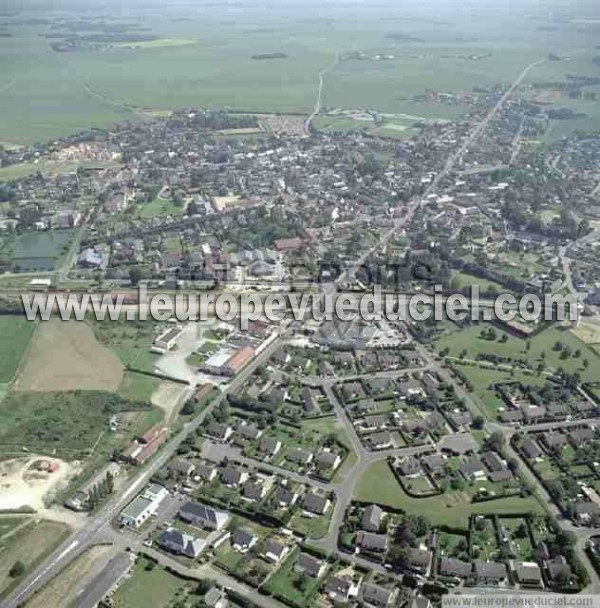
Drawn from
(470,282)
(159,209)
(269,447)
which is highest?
(159,209)

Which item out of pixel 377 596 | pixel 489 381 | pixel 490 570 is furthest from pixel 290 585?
pixel 489 381

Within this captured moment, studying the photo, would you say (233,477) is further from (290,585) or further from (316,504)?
(290,585)

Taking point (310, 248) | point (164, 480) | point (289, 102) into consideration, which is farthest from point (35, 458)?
point (289, 102)

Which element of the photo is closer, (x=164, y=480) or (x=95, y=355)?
(x=164, y=480)

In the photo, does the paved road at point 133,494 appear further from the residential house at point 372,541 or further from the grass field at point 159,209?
the grass field at point 159,209

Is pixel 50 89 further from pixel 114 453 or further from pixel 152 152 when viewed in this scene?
pixel 114 453

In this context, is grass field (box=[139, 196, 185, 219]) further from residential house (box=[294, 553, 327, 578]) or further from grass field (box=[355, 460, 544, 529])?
residential house (box=[294, 553, 327, 578])
